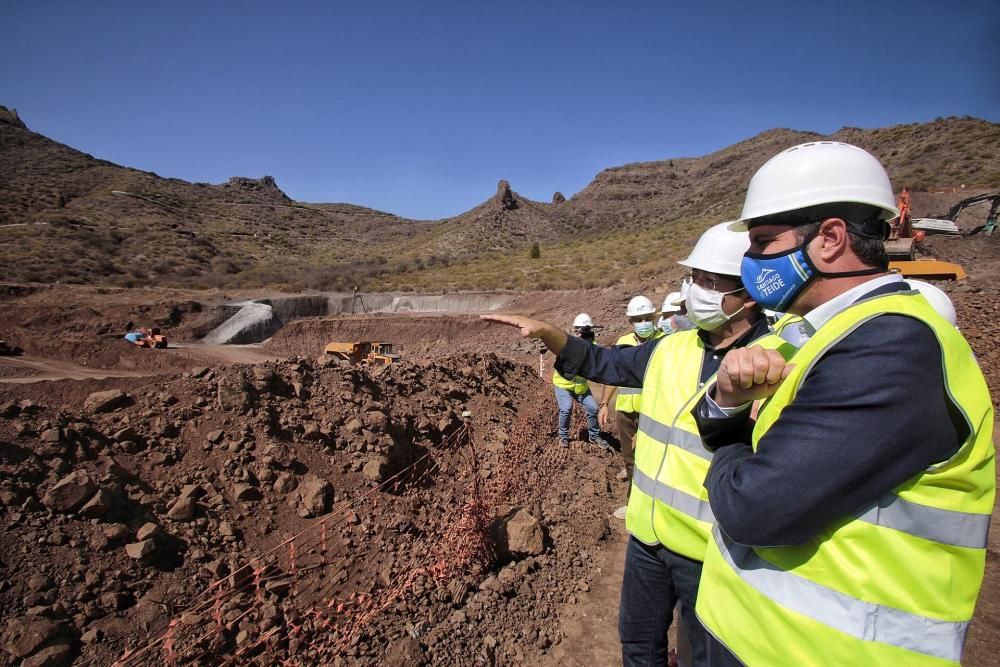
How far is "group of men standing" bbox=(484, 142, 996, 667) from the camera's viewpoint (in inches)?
40.3

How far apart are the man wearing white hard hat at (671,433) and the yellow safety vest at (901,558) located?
0.75 metres

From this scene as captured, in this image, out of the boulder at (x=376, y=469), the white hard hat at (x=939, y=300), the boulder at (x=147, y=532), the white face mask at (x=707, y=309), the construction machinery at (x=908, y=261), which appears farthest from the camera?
the construction machinery at (x=908, y=261)

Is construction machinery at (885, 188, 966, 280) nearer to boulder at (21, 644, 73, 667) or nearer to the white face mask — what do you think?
the white face mask

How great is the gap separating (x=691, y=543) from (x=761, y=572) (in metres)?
0.78

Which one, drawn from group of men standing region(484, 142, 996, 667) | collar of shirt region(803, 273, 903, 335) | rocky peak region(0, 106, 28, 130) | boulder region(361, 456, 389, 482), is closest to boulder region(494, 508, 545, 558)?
boulder region(361, 456, 389, 482)

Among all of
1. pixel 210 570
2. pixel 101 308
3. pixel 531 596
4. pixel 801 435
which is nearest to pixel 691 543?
pixel 801 435

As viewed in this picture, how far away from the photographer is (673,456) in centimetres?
213

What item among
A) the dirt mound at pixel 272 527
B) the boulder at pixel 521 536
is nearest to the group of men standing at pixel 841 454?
the dirt mound at pixel 272 527

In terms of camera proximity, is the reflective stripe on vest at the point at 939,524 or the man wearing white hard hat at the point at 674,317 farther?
the man wearing white hard hat at the point at 674,317

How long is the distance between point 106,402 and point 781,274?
5769 millimetres

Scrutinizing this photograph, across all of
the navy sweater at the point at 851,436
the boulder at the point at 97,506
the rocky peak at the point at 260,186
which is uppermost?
the rocky peak at the point at 260,186

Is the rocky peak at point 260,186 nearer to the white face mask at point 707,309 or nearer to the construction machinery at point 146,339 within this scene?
the construction machinery at point 146,339

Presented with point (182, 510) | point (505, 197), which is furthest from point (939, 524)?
point (505, 197)

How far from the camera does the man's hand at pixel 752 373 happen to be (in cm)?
123
